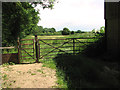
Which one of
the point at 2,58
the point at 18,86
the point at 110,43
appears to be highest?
the point at 110,43

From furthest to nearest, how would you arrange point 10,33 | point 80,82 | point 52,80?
1. point 10,33
2. point 52,80
3. point 80,82

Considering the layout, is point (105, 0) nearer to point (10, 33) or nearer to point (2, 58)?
point (2, 58)

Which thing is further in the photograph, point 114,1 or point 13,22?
point 13,22

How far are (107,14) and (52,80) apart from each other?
536 centimetres

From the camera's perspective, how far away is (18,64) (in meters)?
7.43

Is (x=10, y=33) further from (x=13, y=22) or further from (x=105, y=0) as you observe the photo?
(x=105, y=0)

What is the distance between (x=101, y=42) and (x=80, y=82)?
4.88 metres

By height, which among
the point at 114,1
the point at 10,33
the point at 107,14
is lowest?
the point at 10,33

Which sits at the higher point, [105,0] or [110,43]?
[105,0]

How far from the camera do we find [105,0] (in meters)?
7.68


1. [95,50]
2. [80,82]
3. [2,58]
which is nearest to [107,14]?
[95,50]

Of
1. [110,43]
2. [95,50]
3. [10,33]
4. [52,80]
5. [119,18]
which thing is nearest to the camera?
[52,80]

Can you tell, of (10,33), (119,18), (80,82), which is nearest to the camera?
(80,82)

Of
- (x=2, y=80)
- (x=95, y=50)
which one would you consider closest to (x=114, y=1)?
(x=95, y=50)
